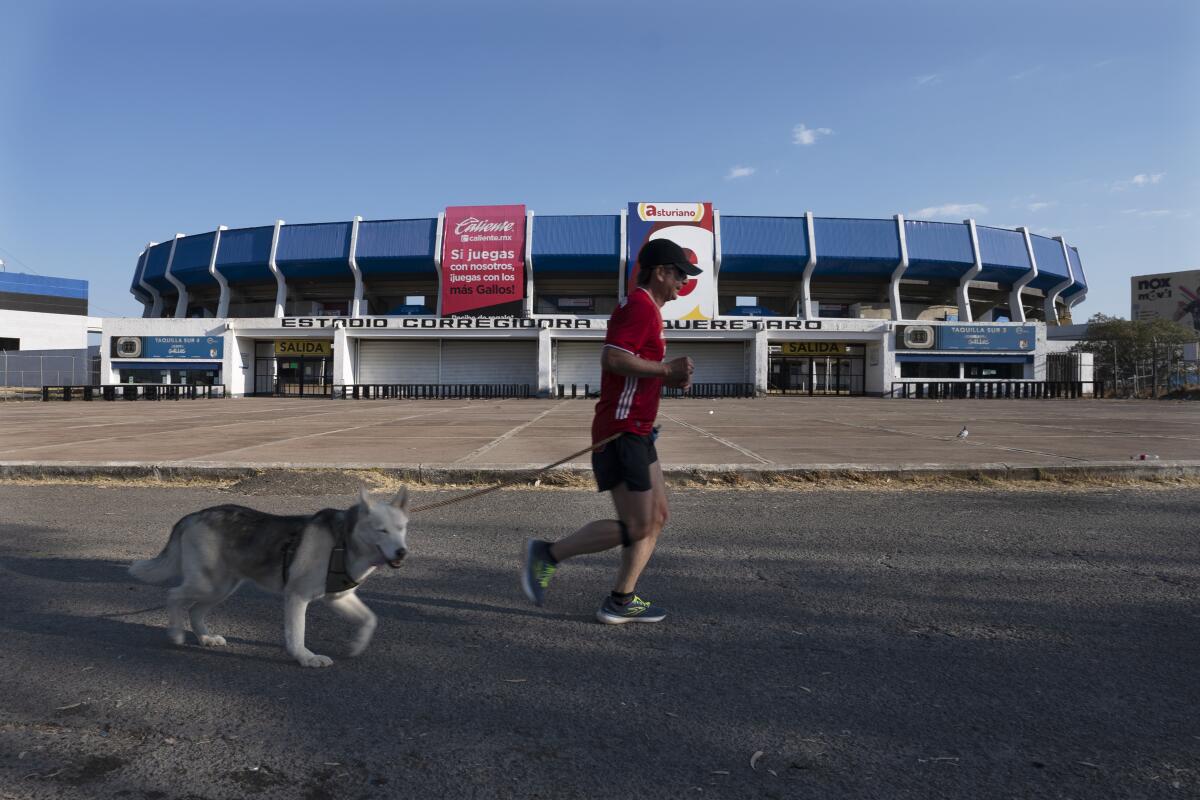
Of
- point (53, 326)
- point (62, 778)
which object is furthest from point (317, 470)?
point (53, 326)

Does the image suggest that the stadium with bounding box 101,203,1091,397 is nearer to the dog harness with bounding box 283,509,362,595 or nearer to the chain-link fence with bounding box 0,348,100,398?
the chain-link fence with bounding box 0,348,100,398

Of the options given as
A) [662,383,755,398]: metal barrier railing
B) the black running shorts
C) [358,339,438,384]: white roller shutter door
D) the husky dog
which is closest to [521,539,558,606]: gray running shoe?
the black running shorts

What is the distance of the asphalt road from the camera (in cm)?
193

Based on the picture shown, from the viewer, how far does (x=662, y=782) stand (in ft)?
6.19

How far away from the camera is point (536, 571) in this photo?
323 centimetres

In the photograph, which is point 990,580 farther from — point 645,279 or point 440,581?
point 440,581

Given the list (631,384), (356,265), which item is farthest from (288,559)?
(356,265)

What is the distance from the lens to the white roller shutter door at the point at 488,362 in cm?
4169

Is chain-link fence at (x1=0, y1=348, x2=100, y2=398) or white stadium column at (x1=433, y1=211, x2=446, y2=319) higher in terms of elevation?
white stadium column at (x1=433, y1=211, x2=446, y2=319)

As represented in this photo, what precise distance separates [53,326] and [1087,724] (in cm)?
8073

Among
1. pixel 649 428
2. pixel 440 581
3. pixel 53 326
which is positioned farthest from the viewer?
pixel 53 326

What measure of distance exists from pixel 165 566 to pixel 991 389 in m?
44.3

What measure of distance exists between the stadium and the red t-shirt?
35758 millimetres

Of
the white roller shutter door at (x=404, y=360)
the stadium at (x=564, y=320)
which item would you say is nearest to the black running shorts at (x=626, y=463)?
the stadium at (x=564, y=320)
